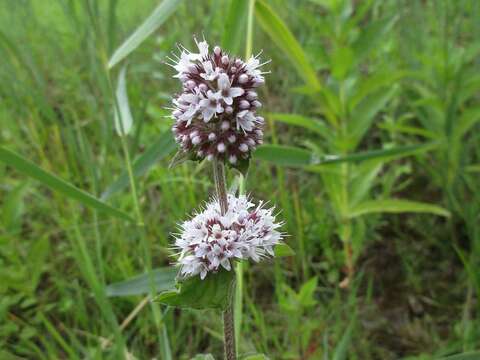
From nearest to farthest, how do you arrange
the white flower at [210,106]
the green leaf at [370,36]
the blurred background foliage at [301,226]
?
the white flower at [210,106], the blurred background foliage at [301,226], the green leaf at [370,36]

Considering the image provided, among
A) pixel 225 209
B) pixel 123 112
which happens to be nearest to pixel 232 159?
pixel 225 209

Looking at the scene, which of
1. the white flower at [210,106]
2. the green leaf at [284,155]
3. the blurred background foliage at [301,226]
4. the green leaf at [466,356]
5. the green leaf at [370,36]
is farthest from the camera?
the green leaf at [370,36]

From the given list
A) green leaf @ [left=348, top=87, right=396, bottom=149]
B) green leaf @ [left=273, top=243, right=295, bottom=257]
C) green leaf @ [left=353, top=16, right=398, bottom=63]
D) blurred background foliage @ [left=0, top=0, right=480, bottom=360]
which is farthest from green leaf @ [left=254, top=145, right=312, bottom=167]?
green leaf @ [left=353, top=16, right=398, bottom=63]

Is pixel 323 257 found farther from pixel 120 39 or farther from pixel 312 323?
pixel 120 39

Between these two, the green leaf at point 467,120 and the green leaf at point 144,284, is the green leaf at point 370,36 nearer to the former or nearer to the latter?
the green leaf at point 467,120

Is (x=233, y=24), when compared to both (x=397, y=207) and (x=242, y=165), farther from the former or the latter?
(x=397, y=207)

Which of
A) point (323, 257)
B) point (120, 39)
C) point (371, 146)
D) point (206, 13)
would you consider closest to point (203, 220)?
point (323, 257)

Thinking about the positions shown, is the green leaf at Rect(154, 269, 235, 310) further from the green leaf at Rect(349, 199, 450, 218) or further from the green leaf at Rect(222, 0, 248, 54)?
the green leaf at Rect(349, 199, 450, 218)

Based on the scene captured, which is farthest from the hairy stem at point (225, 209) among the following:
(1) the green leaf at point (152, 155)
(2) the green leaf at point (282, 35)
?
(2) the green leaf at point (282, 35)
